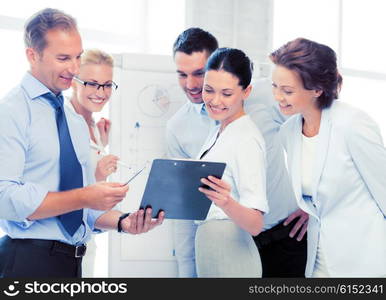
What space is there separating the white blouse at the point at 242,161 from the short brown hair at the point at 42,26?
1.97 feet

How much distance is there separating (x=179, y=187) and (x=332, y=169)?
0.53m

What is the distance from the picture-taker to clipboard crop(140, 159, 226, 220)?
1617 mm

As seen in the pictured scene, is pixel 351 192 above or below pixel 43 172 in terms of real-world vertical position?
below

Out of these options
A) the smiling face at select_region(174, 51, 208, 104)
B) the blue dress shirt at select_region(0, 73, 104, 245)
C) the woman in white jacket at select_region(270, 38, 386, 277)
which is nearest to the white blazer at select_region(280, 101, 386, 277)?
the woman in white jacket at select_region(270, 38, 386, 277)

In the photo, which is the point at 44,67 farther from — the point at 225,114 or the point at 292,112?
the point at 292,112

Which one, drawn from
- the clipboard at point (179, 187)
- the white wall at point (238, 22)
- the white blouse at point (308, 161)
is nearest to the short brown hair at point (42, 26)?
the clipboard at point (179, 187)

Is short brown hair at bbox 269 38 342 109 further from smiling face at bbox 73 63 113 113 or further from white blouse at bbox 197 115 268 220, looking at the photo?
smiling face at bbox 73 63 113 113

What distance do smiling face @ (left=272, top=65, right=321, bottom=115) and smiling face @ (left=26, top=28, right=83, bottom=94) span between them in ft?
2.30

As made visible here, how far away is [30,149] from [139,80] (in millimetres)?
1156

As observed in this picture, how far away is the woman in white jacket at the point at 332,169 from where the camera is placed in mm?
Answer: 1848

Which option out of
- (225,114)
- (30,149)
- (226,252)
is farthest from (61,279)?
(225,114)

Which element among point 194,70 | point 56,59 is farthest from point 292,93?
point 56,59

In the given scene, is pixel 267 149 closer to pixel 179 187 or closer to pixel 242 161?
pixel 242 161

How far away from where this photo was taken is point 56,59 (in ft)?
5.41
